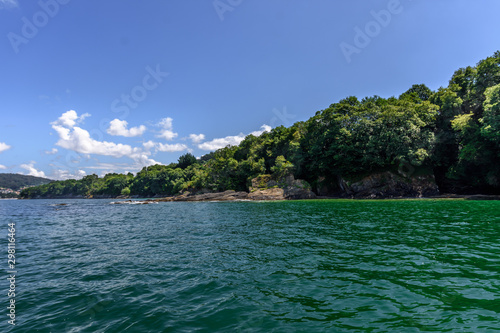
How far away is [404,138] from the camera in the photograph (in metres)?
51.8

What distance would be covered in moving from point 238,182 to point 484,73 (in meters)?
68.0

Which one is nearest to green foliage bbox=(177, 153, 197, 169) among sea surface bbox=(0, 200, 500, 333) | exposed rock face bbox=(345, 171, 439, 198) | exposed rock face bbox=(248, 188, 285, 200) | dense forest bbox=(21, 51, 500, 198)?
dense forest bbox=(21, 51, 500, 198)

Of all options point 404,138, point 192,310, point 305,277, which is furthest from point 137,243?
point 404,138

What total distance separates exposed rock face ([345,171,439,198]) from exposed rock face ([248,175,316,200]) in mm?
11824

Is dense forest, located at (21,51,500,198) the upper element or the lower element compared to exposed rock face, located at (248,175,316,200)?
upper

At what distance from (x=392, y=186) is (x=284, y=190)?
26582 mm

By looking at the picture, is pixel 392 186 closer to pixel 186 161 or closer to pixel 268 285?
pixel 268 285

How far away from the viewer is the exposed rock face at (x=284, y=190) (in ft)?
211

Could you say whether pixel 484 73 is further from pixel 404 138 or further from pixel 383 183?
pixel 383 183

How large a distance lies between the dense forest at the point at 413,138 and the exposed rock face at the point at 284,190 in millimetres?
3476

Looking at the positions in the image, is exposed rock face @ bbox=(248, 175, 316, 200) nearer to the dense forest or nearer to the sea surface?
the dense forest

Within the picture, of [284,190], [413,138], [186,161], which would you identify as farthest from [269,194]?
[186,161]

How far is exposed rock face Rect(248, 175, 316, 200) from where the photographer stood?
6419 centimetres

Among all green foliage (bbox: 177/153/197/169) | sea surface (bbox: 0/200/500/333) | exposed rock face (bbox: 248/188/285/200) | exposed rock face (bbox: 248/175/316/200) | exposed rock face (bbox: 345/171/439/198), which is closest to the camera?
sea surface (bbox: 0/200/500/333)
